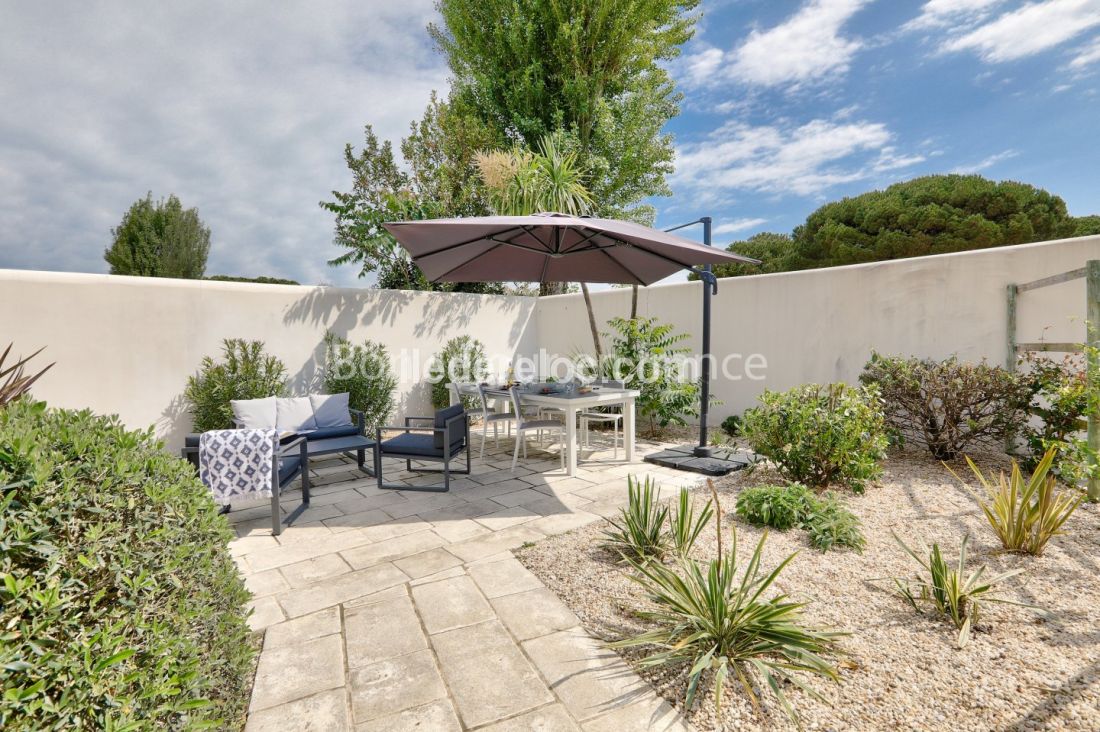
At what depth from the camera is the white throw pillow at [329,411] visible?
5.51m

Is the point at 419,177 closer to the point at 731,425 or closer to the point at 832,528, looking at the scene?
the point at 731,425

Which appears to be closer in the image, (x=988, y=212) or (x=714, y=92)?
(x=714, y=92)

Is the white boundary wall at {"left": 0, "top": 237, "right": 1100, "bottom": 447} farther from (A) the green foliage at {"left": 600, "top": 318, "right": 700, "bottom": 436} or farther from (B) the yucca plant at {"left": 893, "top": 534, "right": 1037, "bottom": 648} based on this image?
(B) the yucca plant at {"left": 893, "top": 534, "right": 1037, "bottom": 648}

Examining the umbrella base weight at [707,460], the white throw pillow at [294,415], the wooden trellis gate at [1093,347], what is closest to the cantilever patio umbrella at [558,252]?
the umbrella base weight at [707,460]

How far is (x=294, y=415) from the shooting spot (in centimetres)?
533

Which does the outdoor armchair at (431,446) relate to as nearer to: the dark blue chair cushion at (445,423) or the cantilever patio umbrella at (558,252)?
the dark blue chair cushion at (445,423)

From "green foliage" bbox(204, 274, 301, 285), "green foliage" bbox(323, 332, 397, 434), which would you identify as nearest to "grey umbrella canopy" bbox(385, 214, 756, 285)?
"green foliage" bbox(323, 332, 397, 434)

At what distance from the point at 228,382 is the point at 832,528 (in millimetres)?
6082

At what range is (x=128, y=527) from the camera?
122 centimetres

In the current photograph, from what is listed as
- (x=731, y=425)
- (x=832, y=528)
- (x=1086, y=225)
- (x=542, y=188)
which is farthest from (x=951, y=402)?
(x=1086, y=225)

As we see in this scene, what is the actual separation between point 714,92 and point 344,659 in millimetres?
12501

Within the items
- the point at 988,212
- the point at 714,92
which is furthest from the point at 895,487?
the point at 988,212

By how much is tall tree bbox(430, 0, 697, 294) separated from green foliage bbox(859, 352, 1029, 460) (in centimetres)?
815

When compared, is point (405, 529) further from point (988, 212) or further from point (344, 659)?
point (988, 212)
